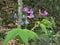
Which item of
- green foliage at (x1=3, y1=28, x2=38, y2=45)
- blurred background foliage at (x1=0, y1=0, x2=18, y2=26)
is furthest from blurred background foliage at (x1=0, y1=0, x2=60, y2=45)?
green foliage at (x1=3, y1=28, x2=38, y2=45)

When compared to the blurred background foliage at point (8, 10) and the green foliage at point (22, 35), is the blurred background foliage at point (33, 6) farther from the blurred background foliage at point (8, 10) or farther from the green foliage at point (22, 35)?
the green foliage at point (22, 35)

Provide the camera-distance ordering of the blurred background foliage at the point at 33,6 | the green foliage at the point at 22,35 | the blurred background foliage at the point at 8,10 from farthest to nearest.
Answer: the blurred background foliage at the point at 33,6 < the blurred background foliage at the point at 8,10 < the green foliage at the point at 22,35

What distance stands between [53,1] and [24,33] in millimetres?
4275

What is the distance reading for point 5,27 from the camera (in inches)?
215

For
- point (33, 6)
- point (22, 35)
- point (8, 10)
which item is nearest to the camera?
point (22, 35)

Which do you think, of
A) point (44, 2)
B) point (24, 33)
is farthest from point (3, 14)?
point (24, 33)

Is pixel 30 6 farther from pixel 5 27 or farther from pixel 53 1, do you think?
pixel 5 27

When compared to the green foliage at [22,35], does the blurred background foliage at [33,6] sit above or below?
below

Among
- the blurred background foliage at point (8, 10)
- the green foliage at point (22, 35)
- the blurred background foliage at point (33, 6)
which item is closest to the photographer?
the green foliage at point (22, 35)

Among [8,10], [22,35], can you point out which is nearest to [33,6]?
[8,10]

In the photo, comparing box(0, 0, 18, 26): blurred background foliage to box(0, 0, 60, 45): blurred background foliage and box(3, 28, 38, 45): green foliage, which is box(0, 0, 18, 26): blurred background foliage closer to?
box(0, 0, 60, 45): blurred background foliage

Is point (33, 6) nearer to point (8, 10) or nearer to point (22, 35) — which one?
point (8, 10)

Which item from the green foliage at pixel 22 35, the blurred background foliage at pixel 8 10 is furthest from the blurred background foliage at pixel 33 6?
the green foliage at pixel 22 35

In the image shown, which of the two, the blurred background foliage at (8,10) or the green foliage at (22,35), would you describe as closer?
the green foliage at (22,35)
